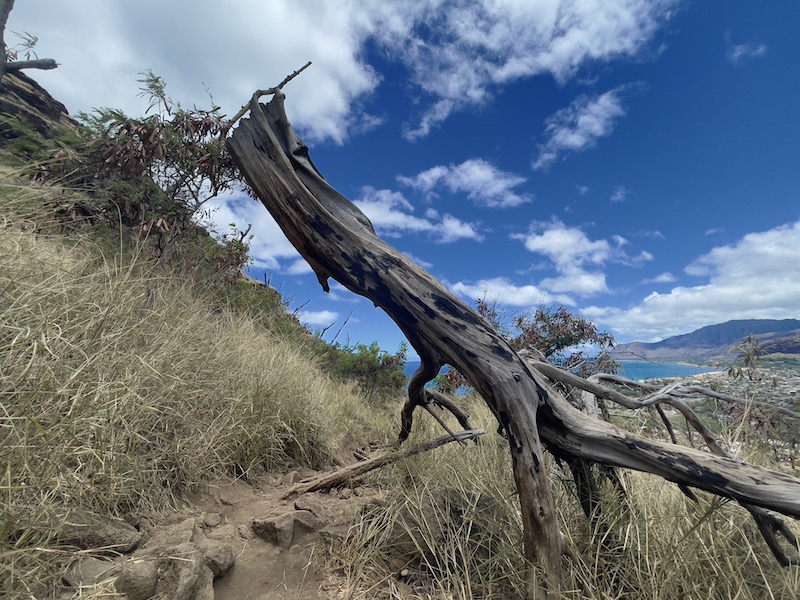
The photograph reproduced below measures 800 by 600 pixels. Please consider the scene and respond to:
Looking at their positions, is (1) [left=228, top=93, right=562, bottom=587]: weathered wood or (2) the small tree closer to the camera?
(1) [left=228, top=93, right=562, bottom=587]: weathered wood

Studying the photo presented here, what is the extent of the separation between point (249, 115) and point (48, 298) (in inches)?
61.5

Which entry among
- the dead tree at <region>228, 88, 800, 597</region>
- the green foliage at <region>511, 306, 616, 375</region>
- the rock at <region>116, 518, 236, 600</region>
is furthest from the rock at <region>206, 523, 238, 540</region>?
the green foliage at <region>511, 306, 616, 375</region>

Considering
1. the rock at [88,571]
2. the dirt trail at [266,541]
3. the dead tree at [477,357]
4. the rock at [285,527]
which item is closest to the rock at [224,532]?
the dirt trail at [266,541]

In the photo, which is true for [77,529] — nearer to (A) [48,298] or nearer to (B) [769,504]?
(A) [48,298]

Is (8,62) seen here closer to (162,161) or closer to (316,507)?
(162,161)

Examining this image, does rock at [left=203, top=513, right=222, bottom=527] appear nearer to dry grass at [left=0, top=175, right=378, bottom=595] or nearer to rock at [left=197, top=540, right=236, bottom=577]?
dry grass at [left=0, top=175, right=378, bottom=595]

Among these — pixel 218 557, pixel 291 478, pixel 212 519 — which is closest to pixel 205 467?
pixel 212 519

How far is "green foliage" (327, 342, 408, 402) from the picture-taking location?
8891mm

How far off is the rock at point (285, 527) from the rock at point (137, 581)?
32.5 inches

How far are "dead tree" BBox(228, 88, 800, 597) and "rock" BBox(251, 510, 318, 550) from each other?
1.13 m

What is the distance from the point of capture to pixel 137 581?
1.75 m

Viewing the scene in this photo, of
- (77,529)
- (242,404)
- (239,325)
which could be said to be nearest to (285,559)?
(77,529)

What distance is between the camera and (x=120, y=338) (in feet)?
8.76

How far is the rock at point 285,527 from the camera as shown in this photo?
2.55 m
